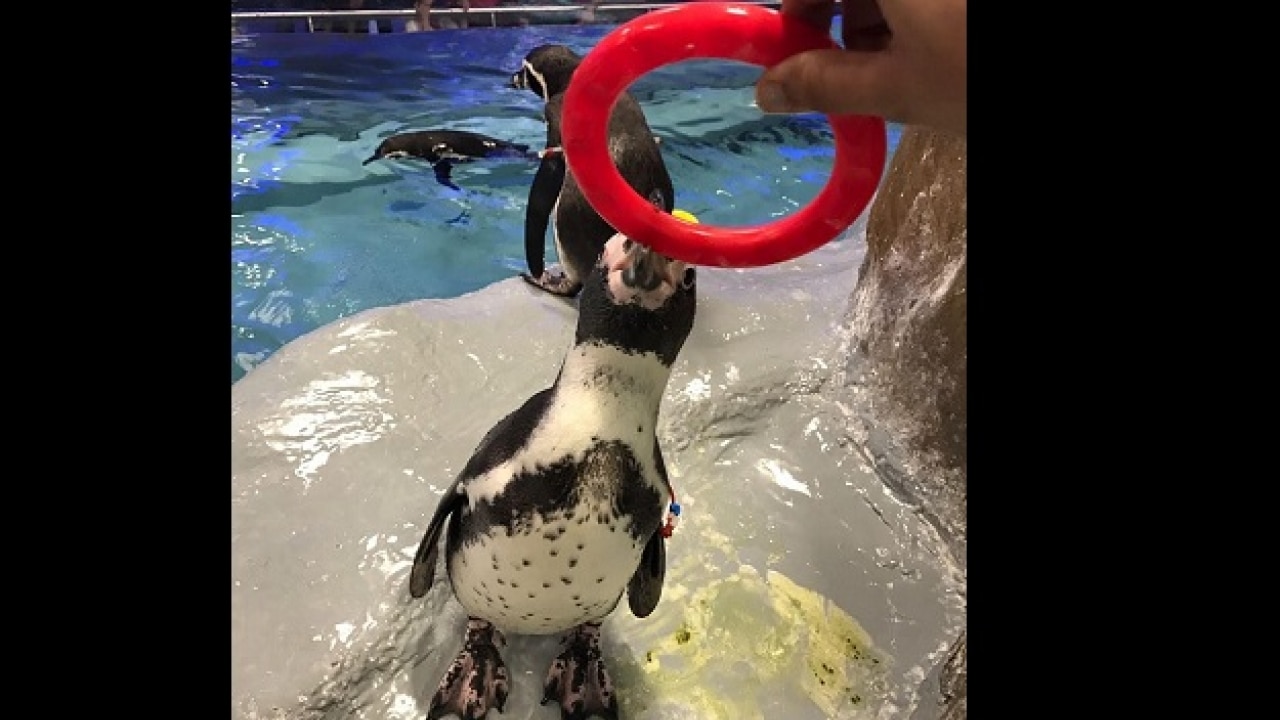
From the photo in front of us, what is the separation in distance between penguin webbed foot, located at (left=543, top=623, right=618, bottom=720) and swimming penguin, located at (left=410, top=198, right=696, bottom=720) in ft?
0.24

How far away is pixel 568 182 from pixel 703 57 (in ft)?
4.94

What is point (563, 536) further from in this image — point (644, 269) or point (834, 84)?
point (834, 84)

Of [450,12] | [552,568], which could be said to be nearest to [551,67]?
[552,568]

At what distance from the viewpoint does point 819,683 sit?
1243 millimetres

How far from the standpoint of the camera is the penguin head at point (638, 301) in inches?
36.7

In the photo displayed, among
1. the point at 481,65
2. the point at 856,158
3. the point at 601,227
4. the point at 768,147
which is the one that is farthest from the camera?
the point at 481,65

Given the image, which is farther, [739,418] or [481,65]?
[481,65]

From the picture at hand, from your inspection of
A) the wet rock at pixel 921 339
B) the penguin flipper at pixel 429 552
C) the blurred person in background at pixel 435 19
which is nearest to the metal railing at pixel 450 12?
the blurred person in background at pixel 435 19

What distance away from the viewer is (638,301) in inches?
37.2

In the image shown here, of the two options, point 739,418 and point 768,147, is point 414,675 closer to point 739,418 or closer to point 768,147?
point 739,418

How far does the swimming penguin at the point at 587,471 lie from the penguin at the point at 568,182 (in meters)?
0.82

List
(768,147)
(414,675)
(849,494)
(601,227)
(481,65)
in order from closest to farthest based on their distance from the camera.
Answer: (414,675), (849,494), (601,227), (768,147), (481,65)

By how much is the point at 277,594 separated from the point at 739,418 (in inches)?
34.7

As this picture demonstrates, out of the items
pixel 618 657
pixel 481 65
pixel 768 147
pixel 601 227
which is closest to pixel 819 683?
pixel 618 657
